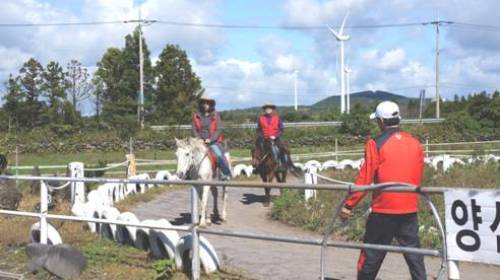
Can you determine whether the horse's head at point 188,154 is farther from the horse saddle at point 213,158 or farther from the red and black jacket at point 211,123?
the red and black jacket at point 211,123

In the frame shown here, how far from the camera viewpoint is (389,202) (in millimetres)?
6766

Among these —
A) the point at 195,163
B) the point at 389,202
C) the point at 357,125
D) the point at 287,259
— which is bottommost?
the point at 287,259

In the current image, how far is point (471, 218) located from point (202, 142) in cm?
829

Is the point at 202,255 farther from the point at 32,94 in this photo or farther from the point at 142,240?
the point at 32,94

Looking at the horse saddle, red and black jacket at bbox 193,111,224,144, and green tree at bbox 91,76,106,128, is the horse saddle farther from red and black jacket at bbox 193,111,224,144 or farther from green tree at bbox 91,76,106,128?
green tree at bbox 91,76,106,128

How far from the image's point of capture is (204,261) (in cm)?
876

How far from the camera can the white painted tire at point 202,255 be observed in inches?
345

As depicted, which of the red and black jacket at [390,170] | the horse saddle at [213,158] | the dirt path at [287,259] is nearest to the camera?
the red and black jacket at [390,170]

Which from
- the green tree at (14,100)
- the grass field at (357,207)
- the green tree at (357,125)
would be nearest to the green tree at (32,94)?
the green tree at (14,100)

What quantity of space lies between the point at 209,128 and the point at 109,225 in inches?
123

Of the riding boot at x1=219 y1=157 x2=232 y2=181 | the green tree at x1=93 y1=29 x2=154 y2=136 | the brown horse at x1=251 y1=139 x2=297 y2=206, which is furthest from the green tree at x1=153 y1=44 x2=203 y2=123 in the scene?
the riding boot at x1=219 y1=157 x2=232 y2=181

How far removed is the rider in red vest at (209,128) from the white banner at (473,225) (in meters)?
8.22

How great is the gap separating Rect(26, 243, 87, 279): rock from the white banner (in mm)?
5407

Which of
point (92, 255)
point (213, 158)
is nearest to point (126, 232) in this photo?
point (92, 255)
